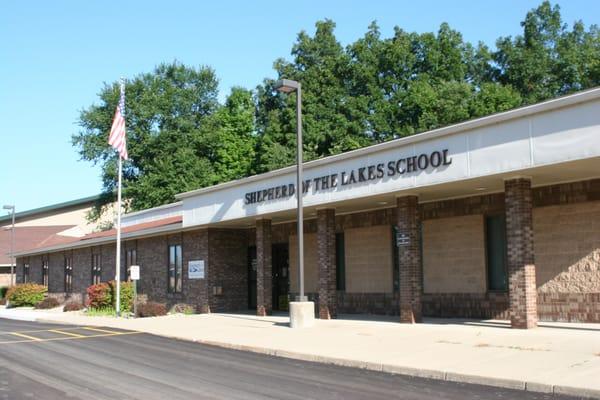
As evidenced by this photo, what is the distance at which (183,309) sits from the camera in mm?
30438

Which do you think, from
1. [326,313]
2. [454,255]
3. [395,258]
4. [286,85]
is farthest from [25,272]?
[454,255]

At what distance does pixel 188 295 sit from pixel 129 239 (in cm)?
695

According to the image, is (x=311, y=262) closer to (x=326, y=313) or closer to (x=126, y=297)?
(x=326, y=313)

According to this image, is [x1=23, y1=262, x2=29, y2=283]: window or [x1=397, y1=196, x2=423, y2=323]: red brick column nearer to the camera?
[x1=397, y1=196, x2=423, y2=323]: red brick column

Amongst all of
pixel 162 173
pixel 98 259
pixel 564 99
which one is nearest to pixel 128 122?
pixel 162 173

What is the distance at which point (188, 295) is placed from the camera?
3034 cm

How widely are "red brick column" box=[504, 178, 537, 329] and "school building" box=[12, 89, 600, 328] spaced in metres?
0.03

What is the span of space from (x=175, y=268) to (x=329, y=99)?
2232 cm

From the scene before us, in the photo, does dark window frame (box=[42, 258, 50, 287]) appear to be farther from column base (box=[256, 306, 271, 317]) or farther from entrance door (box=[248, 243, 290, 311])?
column base (box=[256, 306, 271, 317])

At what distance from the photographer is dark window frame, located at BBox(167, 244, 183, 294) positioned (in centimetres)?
3122

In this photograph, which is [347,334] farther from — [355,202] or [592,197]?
[592,197]

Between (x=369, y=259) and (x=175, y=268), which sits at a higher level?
(x=369, y=259)

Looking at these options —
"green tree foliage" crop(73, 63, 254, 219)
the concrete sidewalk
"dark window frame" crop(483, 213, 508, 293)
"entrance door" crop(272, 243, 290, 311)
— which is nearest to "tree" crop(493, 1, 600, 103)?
"green tree foliage" crop(73, 63, 254, 219)

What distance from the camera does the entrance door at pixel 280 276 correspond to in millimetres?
28938
